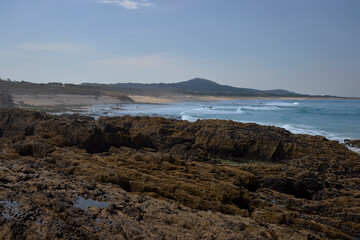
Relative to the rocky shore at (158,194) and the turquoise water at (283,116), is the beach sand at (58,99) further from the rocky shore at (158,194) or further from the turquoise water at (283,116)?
the rocky shore at (158,194)

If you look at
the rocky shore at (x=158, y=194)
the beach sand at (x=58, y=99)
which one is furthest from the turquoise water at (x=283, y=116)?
the rocky shore at (x=158, y=194)

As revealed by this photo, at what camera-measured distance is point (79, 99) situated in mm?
59125

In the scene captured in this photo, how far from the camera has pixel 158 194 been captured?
6289mm

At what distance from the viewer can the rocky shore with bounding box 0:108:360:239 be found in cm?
436

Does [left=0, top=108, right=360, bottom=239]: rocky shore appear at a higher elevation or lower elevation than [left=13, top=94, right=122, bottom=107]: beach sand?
lower

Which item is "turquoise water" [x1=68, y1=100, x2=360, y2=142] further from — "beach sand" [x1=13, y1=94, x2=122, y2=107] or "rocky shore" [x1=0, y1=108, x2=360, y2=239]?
"rocky shore" [x1=0, y1=108, x2=360, y2=239]

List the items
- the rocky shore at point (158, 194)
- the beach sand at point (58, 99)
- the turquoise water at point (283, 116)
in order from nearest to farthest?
the rocky shore at point (158, 194)
the turquoise water at point (283, 116)
the beach sand at point (58, 99)

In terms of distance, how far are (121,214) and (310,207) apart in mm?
5044

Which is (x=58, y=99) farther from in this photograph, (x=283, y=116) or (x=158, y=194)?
(x=158, y=194)

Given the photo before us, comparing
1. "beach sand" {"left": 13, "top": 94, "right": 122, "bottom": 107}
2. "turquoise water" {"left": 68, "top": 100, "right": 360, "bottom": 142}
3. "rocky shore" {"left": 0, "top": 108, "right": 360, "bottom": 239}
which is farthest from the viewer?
"beach sand" {"left": 13, "top": 94, "right": 122, "bottom": 107}

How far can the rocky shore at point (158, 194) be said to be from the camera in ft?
14.3

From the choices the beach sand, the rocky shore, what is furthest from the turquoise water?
the rocky shore

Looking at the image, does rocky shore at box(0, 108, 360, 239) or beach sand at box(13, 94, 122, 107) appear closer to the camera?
rocky shore at box(0, 108, 360, 239)

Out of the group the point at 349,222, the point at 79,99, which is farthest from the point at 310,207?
the point at 79,99
